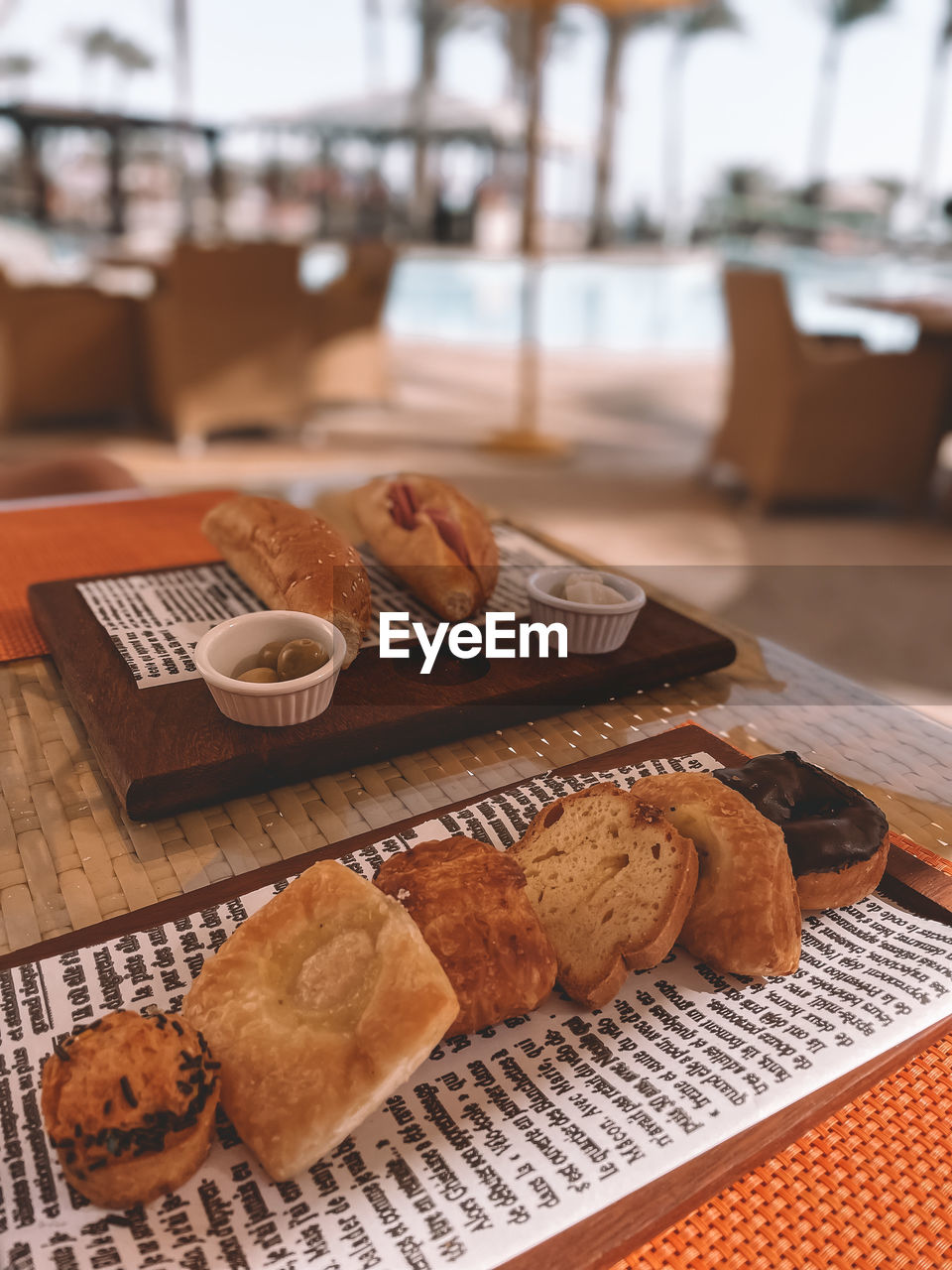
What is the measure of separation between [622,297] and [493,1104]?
39.5ft

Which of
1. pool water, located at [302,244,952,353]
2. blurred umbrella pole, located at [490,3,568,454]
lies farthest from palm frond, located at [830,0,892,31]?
blurred umbrella pole, located at [490,3,568,454]

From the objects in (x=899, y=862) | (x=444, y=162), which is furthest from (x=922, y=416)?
(x=444, y=162)

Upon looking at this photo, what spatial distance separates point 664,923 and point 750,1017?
77 millimetres

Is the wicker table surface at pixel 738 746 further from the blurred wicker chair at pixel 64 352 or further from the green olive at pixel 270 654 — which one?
the blurred wicker chair at pixel 64 352

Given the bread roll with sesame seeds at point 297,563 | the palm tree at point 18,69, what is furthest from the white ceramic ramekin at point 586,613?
the palm tree at point 18,69

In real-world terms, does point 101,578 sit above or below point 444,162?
below

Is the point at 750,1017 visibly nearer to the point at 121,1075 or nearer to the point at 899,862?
the point at 899,862

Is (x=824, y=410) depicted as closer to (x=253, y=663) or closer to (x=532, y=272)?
(x=532, y=272)

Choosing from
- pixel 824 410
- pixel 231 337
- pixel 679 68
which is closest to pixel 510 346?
pixel 231 337

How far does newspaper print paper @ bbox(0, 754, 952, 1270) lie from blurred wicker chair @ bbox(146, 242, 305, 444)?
434 cm

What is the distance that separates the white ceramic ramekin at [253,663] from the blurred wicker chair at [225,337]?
4052 millimetres

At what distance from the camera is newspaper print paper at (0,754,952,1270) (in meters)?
0.42

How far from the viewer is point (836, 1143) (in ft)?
1.68
